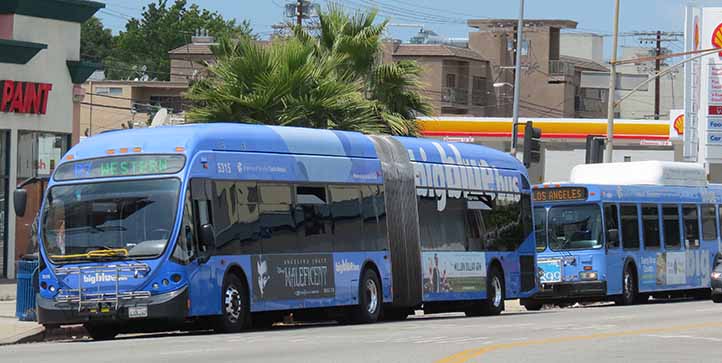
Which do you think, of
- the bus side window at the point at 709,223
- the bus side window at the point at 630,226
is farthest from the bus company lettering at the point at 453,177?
the bus side window at the point at 709,223

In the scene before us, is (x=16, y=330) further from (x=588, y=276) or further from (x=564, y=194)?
(x=588, y=276)

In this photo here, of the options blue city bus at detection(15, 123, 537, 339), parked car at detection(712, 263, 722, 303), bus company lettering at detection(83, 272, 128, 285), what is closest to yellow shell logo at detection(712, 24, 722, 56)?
parked car at detection(712, 263, 722, 303)

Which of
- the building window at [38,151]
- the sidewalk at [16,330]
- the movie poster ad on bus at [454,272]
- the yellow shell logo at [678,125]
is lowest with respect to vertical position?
the sidewalk at [16,330]

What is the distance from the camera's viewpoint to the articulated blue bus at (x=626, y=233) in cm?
3362

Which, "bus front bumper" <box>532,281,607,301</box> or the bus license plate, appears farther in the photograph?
"bus front bumper" <box>532,281,607,301</box>

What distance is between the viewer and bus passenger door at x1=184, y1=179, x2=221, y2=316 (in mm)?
20953

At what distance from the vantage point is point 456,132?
7206cm

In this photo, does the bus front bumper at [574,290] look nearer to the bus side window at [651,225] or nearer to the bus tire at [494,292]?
the bus side window at [651,225]

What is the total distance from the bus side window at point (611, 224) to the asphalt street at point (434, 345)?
9.75 m

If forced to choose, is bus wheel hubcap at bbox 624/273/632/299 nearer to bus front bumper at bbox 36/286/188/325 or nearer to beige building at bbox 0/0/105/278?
beige building at bbox 0/0/105/278

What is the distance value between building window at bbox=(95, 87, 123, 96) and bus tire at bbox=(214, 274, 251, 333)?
61.1 meters

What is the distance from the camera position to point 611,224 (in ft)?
112

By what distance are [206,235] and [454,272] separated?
8434mm

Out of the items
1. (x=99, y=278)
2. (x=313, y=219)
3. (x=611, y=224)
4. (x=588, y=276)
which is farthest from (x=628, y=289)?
(x=99, y=278)
